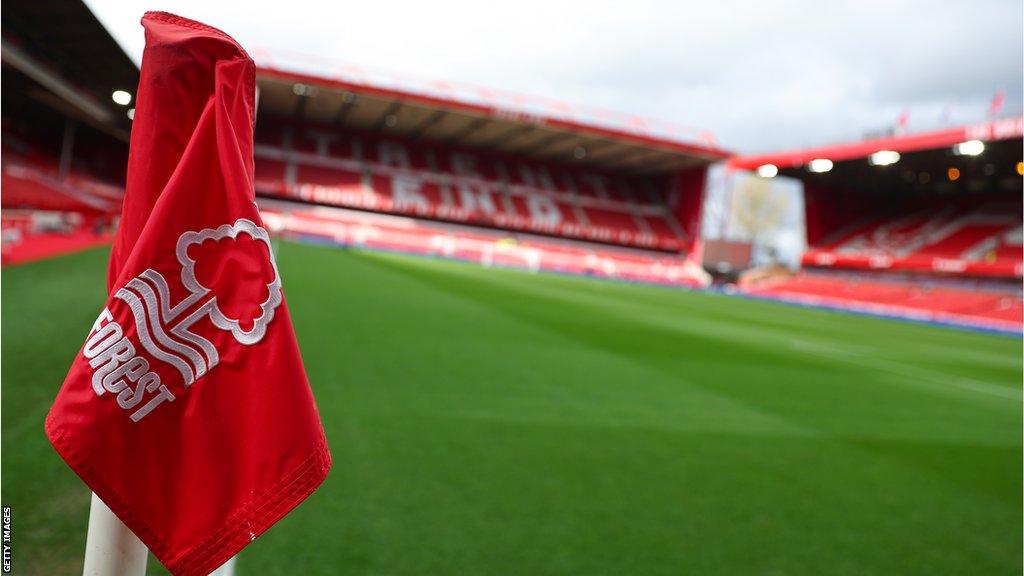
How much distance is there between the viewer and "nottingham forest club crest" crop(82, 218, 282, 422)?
935 mm

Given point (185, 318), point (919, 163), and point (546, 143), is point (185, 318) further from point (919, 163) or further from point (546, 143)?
point (546, 143)

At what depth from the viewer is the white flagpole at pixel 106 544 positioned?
98cm

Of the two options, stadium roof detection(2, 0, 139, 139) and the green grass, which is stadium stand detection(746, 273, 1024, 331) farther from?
stadium roof detection(2, 0, 139, 139)

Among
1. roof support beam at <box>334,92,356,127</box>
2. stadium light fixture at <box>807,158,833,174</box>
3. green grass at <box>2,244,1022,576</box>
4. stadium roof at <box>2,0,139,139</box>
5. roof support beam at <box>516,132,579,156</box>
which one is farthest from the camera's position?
roof support beam at <box>516,132,579,156</box>

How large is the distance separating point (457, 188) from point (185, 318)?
34.5 meters

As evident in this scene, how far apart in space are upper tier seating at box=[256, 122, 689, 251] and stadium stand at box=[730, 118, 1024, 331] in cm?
798

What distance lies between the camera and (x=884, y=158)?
23.4 metres

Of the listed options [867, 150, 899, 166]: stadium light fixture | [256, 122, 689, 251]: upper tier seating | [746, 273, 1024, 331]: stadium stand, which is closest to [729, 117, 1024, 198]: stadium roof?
[867, 150, 899, 166]: stadium light fixture

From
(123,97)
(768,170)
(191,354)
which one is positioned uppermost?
(768,170)

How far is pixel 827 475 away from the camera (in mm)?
3322

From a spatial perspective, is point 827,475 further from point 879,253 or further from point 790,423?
point 879,253

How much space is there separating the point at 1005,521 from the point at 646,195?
123 feet

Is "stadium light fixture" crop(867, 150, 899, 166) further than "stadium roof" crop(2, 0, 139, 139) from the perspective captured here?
Yes

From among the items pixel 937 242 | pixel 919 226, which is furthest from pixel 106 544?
pixel 919 226
